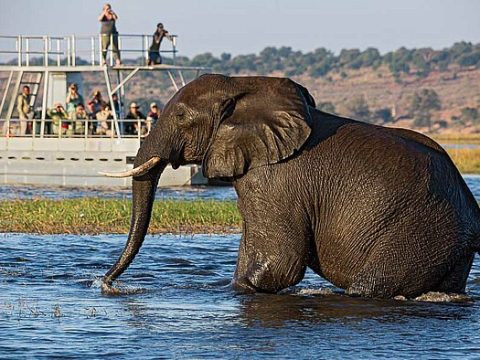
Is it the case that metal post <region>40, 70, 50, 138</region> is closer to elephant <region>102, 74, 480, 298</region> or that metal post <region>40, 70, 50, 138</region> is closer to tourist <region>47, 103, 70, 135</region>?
tourist <region>47, 103, 70, 135</region>

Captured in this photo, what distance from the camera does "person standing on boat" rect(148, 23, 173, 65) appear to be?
33250mm

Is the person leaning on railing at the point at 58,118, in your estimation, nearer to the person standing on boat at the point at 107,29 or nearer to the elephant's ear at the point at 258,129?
the person standing on boat at the point at 107,29

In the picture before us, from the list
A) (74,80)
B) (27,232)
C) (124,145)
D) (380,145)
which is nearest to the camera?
(380,145)

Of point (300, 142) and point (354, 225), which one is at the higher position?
point (300, 142)

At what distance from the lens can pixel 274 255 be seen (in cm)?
1012

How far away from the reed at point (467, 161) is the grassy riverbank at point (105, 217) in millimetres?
19577

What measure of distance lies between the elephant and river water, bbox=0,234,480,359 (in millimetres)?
286

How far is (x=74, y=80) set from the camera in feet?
114

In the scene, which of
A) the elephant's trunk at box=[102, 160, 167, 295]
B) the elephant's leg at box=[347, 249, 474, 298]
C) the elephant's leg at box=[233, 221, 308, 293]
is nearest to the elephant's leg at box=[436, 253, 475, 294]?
the elephant's leg at box=[347, 249, 474, 298]

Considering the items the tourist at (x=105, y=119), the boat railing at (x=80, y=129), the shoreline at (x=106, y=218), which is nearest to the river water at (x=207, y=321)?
the shoreline at (x=106, y=218)

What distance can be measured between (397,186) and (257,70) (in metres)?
143

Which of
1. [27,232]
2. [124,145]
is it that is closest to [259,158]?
[27,232]

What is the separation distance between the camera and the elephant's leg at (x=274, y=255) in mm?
10094

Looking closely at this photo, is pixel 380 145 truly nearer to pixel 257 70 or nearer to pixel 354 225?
pixel 354 225
